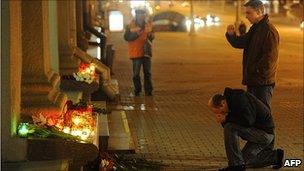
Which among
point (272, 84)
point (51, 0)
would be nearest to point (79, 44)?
point (51, 0)

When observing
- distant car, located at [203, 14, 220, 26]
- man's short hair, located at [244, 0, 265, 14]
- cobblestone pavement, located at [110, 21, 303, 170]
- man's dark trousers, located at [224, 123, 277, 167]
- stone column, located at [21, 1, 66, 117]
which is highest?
man's short hair, located at [244, 0, 265, 14]

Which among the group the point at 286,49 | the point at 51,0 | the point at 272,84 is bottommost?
the point at 286,49

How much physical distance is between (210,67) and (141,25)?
7603mm

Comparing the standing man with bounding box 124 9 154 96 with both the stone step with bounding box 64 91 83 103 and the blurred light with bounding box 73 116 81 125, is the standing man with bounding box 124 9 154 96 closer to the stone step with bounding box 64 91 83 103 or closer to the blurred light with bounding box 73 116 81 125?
the stone step with bounding box 64 91 83 103

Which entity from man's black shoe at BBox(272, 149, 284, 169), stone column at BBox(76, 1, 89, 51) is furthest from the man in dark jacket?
stone column at BBox(76, 1, 89, 51)

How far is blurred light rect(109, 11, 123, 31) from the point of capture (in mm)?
33031

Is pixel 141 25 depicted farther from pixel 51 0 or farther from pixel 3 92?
pixel 3 92

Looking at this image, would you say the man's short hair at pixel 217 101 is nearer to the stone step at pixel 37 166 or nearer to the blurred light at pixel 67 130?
the blurred light at pixel 67 130

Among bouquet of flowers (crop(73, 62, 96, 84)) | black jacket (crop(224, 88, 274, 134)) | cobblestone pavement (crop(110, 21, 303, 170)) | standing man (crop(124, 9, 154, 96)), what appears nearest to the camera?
black jacket (crop(224, 88, 274, 134))

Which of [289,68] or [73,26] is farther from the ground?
[73,26]

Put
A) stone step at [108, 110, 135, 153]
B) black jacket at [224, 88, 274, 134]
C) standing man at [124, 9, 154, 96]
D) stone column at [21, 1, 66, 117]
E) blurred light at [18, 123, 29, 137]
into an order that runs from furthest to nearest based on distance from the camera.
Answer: standing man at [124, 9, 154, 96], stone step at [108, 110, 135, 153], stone column at [21, 1, 66, 117], black jacket at [224, 88, 274, 134], blurred light at [18, 123, 29, 137]

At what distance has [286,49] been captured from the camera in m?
30.5

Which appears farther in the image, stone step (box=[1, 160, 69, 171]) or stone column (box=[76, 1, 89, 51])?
stone column (box=[76, 1, 89, 51])

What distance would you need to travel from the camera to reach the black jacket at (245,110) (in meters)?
7.18
